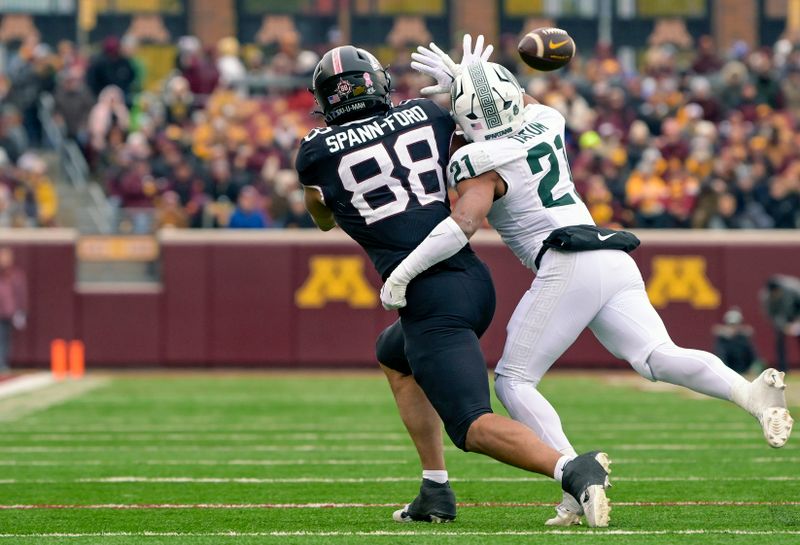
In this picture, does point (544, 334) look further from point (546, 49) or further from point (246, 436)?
point (246, 436)

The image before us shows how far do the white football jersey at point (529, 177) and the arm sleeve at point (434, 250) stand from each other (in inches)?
9.6

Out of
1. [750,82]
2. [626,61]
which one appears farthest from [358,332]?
[626,61]

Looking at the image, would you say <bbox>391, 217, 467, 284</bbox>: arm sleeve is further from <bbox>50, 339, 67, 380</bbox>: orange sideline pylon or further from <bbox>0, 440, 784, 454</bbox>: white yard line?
<bbox>50, 339, 67, 380</bbox>: orange sideline pylon

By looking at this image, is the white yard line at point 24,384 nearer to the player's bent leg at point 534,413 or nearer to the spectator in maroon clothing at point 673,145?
the spectator in maroon clothing at point 673,145

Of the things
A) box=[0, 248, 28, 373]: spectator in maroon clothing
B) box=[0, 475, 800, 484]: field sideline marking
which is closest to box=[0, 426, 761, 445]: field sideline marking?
box=[0, 475, 800, 484]: field sideline marking

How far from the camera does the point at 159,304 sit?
1800cm

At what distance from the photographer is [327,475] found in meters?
8.05

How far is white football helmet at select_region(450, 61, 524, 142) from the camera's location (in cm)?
603

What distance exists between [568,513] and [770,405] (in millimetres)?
815

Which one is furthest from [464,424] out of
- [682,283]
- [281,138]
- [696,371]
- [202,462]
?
[281,138]

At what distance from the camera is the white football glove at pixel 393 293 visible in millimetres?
5816

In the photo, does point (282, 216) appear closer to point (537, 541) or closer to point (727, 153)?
point (727, 153)

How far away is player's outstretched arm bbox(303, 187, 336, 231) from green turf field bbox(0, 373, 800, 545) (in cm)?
117

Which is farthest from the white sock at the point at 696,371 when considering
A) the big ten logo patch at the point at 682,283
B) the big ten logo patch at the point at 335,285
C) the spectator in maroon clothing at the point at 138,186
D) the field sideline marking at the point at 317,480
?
the spectator in maroon clothing at the point at 138,186
